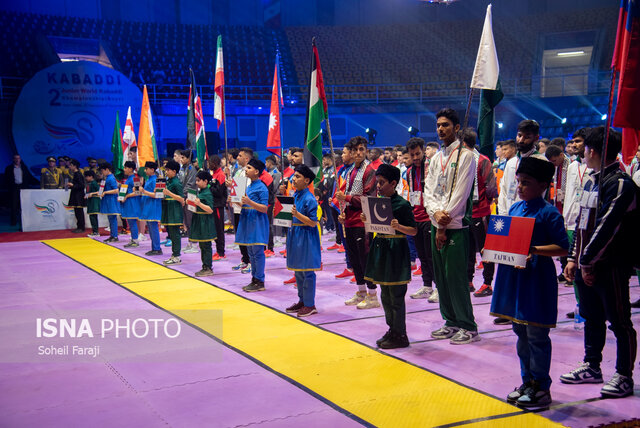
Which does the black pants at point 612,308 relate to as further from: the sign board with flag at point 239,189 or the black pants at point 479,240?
the sign board with flag at point 239,189

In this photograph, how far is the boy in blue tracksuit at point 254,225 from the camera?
24.7ft

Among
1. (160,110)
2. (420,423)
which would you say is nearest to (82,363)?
(420,423)

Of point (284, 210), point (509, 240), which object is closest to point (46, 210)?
point (284, 210)

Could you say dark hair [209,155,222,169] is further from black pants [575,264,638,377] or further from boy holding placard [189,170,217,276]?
black pants [575,264,638,377]

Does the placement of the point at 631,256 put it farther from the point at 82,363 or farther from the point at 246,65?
the point at 246,65

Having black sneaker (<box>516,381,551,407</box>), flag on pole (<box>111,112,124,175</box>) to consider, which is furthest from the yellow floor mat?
flag on pole (<box>111,112,124,175</box>)

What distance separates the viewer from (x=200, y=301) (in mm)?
6930

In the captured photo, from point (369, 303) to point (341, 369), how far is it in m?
2.08

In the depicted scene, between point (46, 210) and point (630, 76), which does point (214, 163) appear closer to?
point (630, 76)

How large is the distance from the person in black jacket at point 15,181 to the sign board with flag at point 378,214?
14.2 meters

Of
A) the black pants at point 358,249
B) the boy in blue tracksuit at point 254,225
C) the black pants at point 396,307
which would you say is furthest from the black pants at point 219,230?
the black pants at point 396,307

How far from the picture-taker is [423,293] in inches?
273

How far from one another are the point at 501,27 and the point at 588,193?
25436 mm

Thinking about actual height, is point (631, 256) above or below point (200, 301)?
above
